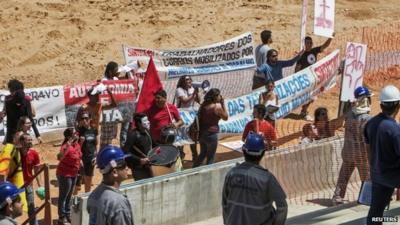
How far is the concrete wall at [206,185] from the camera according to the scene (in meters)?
11.2

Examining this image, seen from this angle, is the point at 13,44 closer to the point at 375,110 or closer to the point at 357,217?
the point at 375,110

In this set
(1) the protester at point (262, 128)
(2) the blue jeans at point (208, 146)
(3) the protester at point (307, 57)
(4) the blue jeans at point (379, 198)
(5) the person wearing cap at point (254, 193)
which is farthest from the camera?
(3) the protester at point (307, 57)

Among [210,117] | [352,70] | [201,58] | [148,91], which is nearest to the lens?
[148,91]

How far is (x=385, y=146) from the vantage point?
29.9 feet

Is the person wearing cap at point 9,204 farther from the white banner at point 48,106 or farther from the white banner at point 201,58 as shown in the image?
the white banner at point 201,58

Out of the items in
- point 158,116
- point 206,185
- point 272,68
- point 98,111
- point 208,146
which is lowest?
point 206,185

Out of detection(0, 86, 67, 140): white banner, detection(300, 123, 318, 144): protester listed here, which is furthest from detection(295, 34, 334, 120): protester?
detection(0, 86, 67, 140): white banner

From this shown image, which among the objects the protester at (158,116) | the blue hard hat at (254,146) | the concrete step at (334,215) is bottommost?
the concrete step at (334,215)

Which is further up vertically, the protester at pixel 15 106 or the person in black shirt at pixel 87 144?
→ the protester at pixel 15 106

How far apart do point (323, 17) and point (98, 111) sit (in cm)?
469

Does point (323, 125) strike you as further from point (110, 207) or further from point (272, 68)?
point (110, 207)

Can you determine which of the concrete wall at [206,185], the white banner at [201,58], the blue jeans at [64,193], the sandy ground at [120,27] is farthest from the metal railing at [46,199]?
the sandy ground at [120,27]

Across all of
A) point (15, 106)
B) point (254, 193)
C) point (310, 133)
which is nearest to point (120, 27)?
point (15, 106)

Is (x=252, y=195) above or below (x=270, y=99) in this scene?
above
